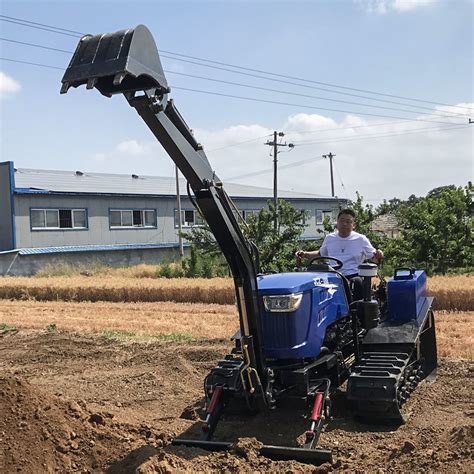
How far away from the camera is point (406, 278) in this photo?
7605 millimetres

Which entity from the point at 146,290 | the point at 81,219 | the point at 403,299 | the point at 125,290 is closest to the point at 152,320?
the point at 146,290

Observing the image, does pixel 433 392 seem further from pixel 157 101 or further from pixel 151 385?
pixel 157 101

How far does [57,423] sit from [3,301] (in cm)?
1600

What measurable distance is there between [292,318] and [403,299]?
88.4 inches

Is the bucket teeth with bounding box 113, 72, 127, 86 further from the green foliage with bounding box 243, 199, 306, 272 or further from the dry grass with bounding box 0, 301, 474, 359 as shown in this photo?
the green foliage with bounding box 243, 199, 306, 272

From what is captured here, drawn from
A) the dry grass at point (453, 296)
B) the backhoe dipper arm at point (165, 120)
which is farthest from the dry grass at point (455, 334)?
the backhoe dipper arm at point (165, 120)

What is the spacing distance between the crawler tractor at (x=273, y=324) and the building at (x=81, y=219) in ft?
74.4

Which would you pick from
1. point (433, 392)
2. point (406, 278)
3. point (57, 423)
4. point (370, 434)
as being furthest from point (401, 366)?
point (57, 423)

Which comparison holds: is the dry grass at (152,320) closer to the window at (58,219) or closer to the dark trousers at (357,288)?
the dark trousers at (357,288)

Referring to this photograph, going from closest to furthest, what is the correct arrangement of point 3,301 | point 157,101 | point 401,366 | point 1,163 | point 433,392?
point 157,101
point 401,366
point 433,392
point 3,301
point 1,163

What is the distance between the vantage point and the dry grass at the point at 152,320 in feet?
36.6

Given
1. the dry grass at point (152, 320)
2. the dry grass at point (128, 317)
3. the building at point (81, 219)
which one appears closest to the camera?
the dry grass at point (152, 320)

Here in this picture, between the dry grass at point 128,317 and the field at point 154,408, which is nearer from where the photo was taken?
the field at point 154,408

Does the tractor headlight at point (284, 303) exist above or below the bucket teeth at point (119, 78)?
below
